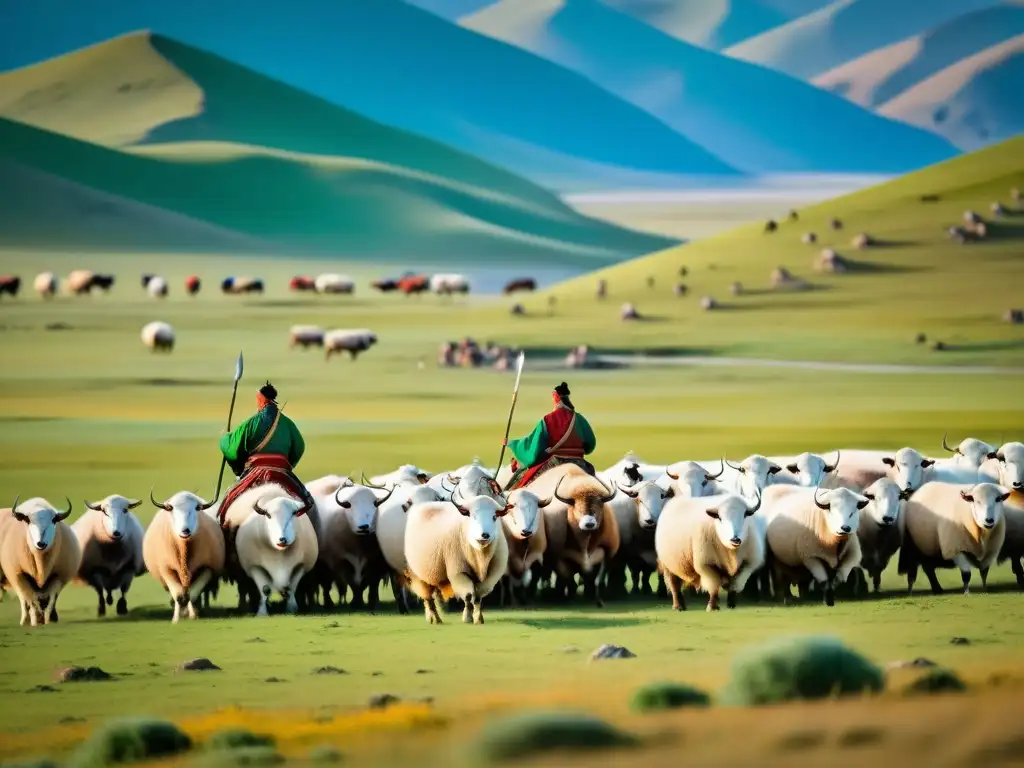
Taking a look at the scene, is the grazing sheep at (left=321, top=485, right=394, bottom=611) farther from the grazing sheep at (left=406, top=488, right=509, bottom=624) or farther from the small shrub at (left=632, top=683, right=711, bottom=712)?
the small shrub at (left=632, top=683, right=711, bottom=712)

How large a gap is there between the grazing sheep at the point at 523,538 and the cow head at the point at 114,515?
3.40 m

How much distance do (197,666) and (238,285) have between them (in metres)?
79.6

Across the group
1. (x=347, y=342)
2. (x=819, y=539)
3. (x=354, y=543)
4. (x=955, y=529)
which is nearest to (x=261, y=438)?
(x=354, y=543)

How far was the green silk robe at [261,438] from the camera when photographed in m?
18.3

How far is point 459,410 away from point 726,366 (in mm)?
12907

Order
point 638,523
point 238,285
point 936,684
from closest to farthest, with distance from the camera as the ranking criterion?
point 936,684 < point 638,523 < point 238,285

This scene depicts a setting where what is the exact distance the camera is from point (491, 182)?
190250 mm

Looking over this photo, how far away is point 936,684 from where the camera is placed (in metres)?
11.6

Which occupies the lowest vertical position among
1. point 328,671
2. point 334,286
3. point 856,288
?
point 328,671

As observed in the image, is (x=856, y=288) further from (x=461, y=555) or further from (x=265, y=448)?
(x=461, y=555)

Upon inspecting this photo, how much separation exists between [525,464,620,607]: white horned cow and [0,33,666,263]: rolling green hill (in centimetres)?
10068

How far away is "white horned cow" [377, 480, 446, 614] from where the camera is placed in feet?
58.9

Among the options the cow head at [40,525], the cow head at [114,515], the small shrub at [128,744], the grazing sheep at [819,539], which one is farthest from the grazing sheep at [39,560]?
the small shrub at [128,744]

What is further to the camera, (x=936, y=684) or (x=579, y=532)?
(x=579, y=532)
